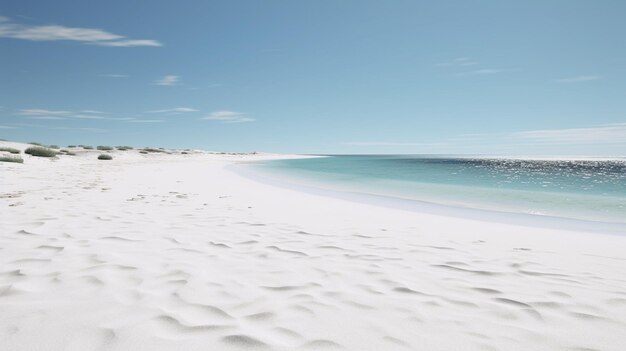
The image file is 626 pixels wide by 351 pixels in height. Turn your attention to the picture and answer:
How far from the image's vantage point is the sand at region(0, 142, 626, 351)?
2350 millimetres

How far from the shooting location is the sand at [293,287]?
235cm

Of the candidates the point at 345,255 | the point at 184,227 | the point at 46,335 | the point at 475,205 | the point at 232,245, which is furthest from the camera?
the point at 475,205

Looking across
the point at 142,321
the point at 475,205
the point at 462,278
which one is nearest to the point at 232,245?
the point at 142,321

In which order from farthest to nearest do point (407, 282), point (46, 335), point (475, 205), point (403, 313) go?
point (475, 205)
point (407, 282)
point (403, 313)
point (46, 335)

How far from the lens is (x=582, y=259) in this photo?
463 centimetres

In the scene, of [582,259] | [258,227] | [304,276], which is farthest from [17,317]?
[582,259]

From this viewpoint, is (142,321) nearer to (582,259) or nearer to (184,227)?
(184,227)

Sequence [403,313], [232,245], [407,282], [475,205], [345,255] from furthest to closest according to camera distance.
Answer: [475,205], [232,245], [345,255], [407,282], [403,313]

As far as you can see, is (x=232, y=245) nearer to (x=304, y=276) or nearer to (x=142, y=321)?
(x=304, y=276)

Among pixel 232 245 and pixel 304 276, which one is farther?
pixel 232 245

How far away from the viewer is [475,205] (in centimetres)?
1198

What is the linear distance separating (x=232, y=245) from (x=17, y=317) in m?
2.54

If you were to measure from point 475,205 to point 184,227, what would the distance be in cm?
1054

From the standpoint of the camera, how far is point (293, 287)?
3.27 metres
